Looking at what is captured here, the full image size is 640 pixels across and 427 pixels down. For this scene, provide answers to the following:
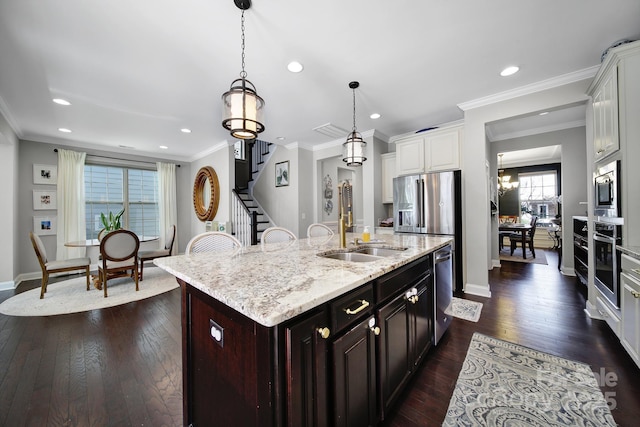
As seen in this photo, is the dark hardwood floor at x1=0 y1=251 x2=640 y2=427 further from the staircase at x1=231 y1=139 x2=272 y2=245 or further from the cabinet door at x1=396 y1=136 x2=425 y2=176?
the cabinet door at x1=396 y1=136 x2=425 y2=176

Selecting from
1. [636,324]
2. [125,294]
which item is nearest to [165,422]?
[125,294]

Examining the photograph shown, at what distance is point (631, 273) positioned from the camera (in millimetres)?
1749

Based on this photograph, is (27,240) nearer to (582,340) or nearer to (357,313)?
(357,313)

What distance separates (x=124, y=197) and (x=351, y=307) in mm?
6606

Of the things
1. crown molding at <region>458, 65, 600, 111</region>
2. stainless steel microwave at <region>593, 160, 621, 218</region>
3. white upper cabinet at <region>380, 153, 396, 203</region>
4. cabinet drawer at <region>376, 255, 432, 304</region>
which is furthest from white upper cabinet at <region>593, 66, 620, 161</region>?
white upper cabinet at <region>380, 153, 396, 203</region>

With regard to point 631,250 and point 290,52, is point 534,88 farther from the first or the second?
point 290,52

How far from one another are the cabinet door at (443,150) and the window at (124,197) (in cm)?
626

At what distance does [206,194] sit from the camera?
602cm

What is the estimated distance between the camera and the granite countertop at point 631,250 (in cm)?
168

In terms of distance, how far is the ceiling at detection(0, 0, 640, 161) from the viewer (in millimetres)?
1795

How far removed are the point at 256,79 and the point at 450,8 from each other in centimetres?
193

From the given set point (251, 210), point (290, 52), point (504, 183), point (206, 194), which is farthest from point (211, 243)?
point (504, 183)

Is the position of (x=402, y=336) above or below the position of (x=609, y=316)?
above

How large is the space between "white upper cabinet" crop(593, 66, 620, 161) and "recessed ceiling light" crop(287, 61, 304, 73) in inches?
109
